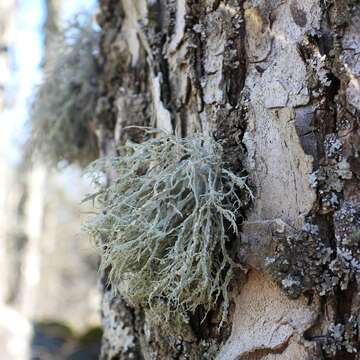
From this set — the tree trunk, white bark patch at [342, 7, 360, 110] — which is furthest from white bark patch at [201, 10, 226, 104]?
white bark patch at [342, 7, 360, 110]

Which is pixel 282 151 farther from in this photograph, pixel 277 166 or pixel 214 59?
pixel 214 59

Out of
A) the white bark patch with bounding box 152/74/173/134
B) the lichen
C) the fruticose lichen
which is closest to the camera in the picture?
the lichen

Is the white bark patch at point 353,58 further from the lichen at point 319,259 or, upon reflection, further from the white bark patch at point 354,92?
the lichen at point 319,259

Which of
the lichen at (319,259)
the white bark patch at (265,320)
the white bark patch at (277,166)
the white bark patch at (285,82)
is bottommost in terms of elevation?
the white bark patch at (265,320)

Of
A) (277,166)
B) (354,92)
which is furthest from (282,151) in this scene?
(354,92)

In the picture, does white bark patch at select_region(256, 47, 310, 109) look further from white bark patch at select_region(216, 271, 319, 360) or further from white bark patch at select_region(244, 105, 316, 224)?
white bark patch at select_region(216, 271, 319, 360)

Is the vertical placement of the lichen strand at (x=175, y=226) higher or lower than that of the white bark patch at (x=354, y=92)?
lower

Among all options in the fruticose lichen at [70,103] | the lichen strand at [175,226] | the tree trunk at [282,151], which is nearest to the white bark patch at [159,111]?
the tree trunk at [282,151]
